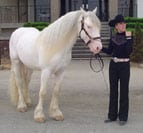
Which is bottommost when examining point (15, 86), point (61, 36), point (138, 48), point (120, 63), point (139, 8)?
point (15, 86)

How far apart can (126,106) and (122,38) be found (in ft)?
3.72

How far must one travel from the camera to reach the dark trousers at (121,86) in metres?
7.70

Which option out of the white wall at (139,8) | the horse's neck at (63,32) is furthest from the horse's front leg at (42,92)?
the white wall at (139,8)

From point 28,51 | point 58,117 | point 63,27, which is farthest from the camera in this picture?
point 28,51

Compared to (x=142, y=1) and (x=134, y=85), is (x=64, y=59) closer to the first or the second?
(x=134, y=85)

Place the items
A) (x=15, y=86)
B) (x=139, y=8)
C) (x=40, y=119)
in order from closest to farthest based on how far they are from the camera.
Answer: (x=40, y=119) < (x=15, y=86) < (x=139, y=8)

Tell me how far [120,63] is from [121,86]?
0.39 m

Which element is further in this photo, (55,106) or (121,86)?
(55,106)

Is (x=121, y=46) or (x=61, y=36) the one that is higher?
(x=61, y=36)

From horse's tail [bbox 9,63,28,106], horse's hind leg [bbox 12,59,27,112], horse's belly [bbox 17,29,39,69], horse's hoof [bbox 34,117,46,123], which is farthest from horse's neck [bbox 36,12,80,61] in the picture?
horse's tail [bbox 9,63,28,106]

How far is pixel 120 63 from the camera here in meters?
7.69

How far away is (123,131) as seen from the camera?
7371 millimetres

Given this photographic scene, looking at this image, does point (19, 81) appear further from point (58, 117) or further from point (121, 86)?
point (121, 86)

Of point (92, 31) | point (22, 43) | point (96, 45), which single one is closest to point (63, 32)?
point (92, 31)
